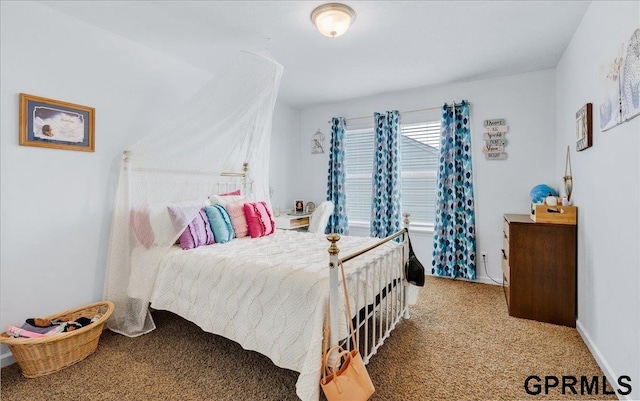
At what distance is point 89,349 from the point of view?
7.03 feet

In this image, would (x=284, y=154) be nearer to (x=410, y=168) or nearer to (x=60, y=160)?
(x=410, y=168)

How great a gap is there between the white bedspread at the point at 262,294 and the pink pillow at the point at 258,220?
1.26 ft

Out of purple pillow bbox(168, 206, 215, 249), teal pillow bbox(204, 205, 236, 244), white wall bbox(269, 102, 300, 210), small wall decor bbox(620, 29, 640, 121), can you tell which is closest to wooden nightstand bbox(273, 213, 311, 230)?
white wall bbox(269, 102, 300, 210)

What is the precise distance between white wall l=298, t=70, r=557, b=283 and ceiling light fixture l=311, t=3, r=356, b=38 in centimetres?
205

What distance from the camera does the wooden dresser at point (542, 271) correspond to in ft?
8.30

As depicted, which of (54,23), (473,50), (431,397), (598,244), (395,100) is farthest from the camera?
(395,100)

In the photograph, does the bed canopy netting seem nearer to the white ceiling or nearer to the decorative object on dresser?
the white ceiling

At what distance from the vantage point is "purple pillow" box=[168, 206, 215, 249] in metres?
2.37

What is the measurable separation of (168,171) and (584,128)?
314 centimetres

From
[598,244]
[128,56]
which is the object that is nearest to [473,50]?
[598,244]

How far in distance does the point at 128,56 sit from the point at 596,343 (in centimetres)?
424

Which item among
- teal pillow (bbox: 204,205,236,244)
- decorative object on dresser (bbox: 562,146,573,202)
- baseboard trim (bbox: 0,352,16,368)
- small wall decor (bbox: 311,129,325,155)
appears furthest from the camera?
small wall decor (bbox: 311,129,325,155)

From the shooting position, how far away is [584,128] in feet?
7.44

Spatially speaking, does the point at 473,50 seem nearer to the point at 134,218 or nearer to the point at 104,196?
the point at 134,218
